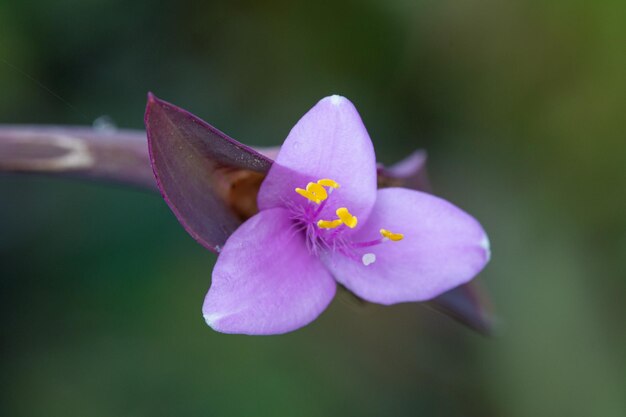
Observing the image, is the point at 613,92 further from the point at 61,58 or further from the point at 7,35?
the point at 7,35

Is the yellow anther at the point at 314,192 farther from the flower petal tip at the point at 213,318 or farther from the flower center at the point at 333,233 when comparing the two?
the flower petal tip at the point at 213,318

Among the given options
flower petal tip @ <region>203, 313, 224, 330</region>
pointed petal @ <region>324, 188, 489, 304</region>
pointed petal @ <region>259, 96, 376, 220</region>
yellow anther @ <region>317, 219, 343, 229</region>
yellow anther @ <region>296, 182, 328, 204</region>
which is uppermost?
pointed petal @ <region>259, 96, 376, 220</region>

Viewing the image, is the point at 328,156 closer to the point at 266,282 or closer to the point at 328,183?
the point at 328,183

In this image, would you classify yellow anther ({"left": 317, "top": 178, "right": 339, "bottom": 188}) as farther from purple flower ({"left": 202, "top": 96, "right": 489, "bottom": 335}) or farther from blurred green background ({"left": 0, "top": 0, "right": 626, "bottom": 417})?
blurred green background ({"left": 0, "top": 0, "right": 626, "bottom": 417})

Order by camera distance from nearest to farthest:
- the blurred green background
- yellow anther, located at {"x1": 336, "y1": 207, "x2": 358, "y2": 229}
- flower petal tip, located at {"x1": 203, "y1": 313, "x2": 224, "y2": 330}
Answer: flower petal tip, located at {"x1": 203, "y1": 313, "x2": 224, "y2": 330} → yellow anther, located at {"x1": 336, "y1": 207, "x2": 358, "y2": 229} → the blurred green background

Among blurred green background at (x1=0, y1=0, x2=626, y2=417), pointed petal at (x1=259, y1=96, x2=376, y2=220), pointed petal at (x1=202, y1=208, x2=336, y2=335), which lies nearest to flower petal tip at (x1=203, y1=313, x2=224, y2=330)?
pointed petal at (x1=202, y1=208, x2=336, y2=335)

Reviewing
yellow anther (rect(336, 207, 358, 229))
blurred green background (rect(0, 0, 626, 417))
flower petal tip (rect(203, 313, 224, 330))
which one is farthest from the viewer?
blurred green background (rect(0, 0, 626, 417))

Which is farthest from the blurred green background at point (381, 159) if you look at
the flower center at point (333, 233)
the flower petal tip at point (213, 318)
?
the flower petal tip at point (213, 318)
